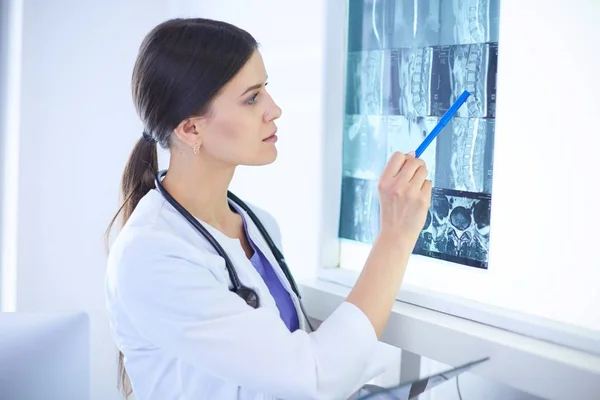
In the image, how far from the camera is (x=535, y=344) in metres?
0.87

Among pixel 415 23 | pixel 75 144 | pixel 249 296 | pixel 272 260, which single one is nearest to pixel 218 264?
pixel 249 296

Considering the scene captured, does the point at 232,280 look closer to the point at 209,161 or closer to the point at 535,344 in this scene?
the point at 209,161

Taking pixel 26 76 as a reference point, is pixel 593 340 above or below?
below

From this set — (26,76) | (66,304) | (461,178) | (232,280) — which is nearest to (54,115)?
(26,76)

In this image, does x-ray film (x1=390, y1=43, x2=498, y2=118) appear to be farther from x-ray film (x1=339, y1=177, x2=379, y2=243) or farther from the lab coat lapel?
the lab coat lapel

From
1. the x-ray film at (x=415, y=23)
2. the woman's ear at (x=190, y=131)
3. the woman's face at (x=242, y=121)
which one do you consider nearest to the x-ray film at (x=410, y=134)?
the x-ray film at (x=415, y=23)

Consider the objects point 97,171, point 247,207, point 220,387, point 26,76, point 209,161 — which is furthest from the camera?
point 97,171

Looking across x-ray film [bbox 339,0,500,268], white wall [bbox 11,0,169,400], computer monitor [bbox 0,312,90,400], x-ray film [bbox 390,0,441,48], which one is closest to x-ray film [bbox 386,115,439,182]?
x-ray film [bbox 339,0,500,268]

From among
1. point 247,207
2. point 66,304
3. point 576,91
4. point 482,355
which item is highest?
point 576,91

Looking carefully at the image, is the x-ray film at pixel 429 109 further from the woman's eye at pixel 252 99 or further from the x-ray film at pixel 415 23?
the woman's eye at pixel 252 99

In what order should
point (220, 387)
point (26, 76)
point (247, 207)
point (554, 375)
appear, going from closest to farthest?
point (554, 375) → point (220, 387) → point (247, 207) → point (26, 76)

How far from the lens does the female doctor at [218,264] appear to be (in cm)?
84

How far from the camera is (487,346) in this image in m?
0.90

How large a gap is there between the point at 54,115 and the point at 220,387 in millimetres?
1095
